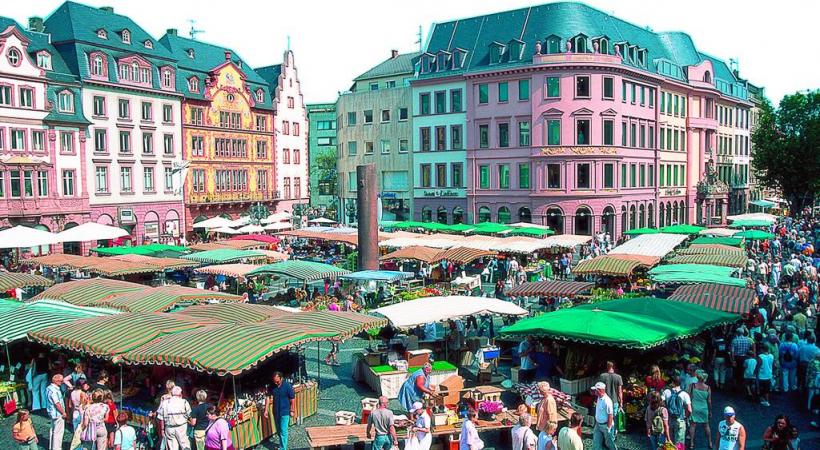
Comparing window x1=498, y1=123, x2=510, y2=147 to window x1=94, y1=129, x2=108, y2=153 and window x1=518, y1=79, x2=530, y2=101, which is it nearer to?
window x1=518, y1=79, x2=530, y2=101

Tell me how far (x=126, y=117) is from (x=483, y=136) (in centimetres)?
2480

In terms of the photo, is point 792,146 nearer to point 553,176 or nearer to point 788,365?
point 553,176

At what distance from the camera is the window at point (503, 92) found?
54.1m

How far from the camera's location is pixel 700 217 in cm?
6938

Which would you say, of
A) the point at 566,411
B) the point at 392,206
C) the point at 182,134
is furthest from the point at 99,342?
the point at 392,206

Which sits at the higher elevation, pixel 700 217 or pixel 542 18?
pixel 542 18

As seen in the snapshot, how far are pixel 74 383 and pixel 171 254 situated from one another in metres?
19.2

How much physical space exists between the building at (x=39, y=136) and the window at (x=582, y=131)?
104 feet

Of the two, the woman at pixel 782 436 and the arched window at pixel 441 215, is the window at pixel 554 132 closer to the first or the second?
the arched window at pixel 441 215

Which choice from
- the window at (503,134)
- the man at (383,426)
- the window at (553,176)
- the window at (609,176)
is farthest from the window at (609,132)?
the man at (383,426)

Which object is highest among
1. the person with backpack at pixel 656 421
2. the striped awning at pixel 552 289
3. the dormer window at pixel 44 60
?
the dormer window at pixel 44 60

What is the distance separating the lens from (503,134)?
54.8m

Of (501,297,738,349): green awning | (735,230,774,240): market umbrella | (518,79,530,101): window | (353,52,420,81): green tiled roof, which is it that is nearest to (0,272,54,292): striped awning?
(501,297,738,349): green awning

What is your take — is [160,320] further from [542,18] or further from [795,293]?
[542,18]
